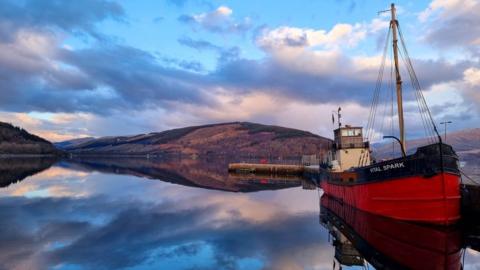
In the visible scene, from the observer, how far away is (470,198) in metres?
25.4

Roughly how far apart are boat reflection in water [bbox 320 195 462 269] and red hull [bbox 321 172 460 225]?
2.08ft

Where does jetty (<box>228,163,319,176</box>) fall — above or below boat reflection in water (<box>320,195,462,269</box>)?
A: above

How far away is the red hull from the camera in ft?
77.2

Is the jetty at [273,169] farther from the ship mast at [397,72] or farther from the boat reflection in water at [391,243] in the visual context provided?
the boat reflection in water at [391,243]

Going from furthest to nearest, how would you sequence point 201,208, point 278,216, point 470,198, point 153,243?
point 201,208, point 278,216, point 470,198, point 153,243

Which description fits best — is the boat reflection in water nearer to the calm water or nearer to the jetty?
the calm water

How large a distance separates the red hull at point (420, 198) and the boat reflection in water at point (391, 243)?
635 mm

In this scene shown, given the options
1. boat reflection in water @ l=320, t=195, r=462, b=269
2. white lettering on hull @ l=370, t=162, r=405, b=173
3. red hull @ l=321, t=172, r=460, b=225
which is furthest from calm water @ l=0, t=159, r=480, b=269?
white lettering on hull @ l=370, t=162, r=405, b=173

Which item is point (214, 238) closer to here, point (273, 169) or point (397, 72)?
point (397, 72)

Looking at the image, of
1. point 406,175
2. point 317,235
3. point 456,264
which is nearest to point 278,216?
point 317,235

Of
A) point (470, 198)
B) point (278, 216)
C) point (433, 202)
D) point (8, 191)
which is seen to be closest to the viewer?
point (433, 202)

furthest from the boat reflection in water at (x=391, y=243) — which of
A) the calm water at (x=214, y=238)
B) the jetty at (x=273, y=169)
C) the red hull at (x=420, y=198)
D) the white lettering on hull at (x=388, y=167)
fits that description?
the jetty at (x=273, y=169)

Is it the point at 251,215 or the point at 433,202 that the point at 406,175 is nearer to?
the point at 433,202

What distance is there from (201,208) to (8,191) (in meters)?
26.9
